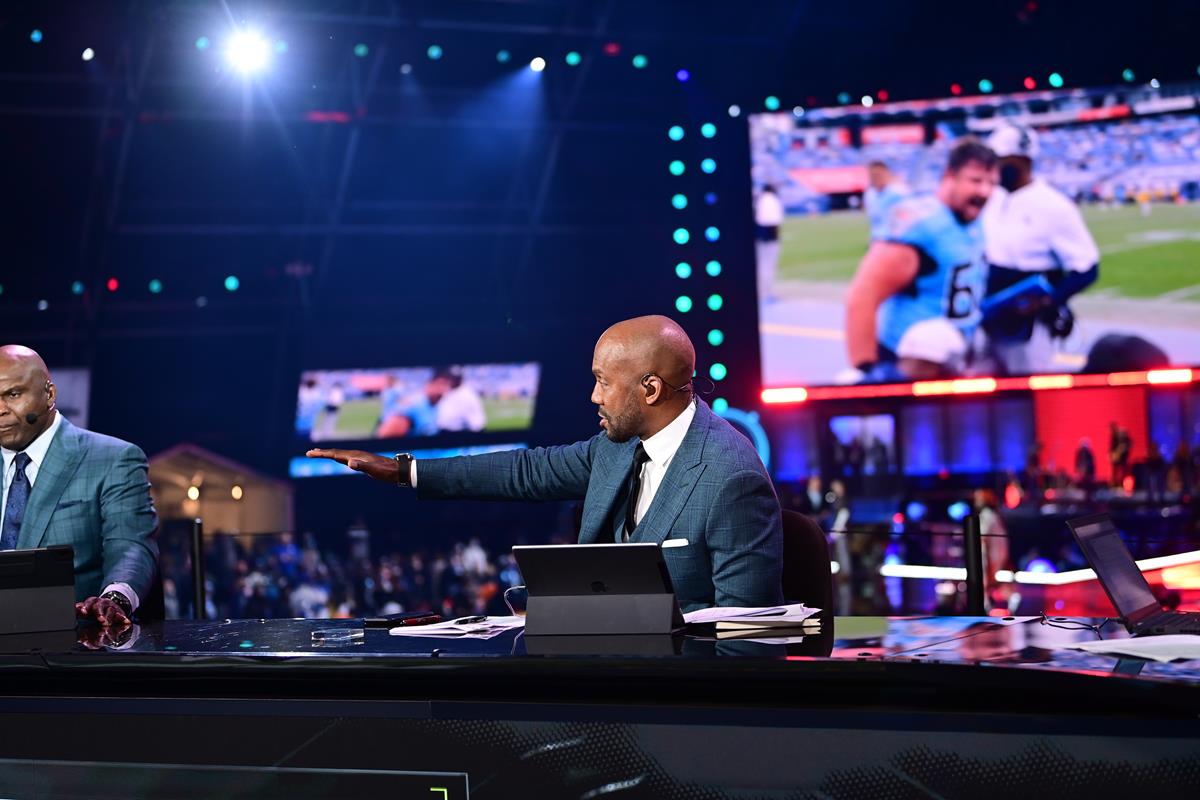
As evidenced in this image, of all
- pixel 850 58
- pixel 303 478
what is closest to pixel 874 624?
pixel 850 58

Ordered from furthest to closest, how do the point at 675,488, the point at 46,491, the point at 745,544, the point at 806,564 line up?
the point at 46,491 → the point at 806,564 → the point at 675,488 → the point at 745,544

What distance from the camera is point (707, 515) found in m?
2.46

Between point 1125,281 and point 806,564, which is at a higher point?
point 1125,281

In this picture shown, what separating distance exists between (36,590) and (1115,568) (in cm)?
206

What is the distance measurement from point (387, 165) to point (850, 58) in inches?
137

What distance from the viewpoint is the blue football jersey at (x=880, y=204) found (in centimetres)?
768

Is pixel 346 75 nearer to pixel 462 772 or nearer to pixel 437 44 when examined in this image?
pixel 437 44

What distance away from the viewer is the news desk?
5.48ft

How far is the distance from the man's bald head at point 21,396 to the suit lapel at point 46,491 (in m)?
0.07

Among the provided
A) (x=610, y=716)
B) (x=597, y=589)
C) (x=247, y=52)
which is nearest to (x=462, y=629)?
(x=597, y=589)

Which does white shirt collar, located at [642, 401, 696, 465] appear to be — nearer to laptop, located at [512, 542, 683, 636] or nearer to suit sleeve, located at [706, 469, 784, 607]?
suit sleeve, located at [706, 469, 784, 607]

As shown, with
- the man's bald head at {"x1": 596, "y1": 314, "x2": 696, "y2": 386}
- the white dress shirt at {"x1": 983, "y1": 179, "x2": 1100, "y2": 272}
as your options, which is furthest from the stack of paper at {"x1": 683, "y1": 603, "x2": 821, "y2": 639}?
the white dress shirt at {"x1": 983, "y1": 179, "x2": 1100, "y2": 272}

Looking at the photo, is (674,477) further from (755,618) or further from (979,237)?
(979,237)

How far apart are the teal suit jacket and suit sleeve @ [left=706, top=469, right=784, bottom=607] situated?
1463 mm
